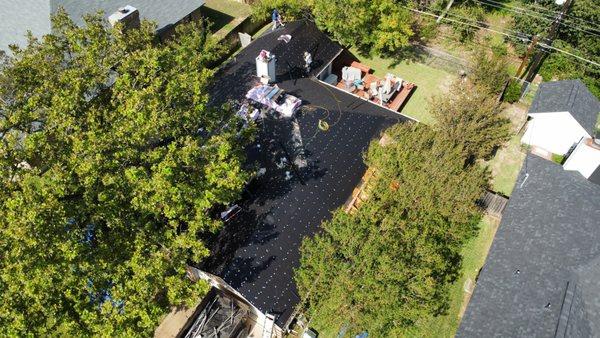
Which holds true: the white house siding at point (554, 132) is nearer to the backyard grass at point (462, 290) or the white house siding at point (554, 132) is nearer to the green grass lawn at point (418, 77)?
the backyard grass at point (462, 290)

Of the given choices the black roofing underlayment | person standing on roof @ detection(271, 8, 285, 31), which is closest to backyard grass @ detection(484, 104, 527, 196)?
the black roofing underlayment

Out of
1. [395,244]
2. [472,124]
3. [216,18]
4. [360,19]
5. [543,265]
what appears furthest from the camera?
[216,18]

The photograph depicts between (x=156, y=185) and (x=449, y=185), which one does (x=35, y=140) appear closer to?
(x=156, y=185)

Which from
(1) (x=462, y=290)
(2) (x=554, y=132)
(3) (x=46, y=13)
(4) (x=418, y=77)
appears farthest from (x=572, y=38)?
(3) (x=46, y=13)

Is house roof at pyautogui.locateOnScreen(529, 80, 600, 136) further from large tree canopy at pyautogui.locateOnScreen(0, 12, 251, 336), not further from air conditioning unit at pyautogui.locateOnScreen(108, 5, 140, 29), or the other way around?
air conditioning unit at pyautogui.locateOnScreen(108, 5, 140, 29)

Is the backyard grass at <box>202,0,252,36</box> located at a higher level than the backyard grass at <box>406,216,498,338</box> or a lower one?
higher

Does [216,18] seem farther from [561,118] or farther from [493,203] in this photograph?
[561,118]
